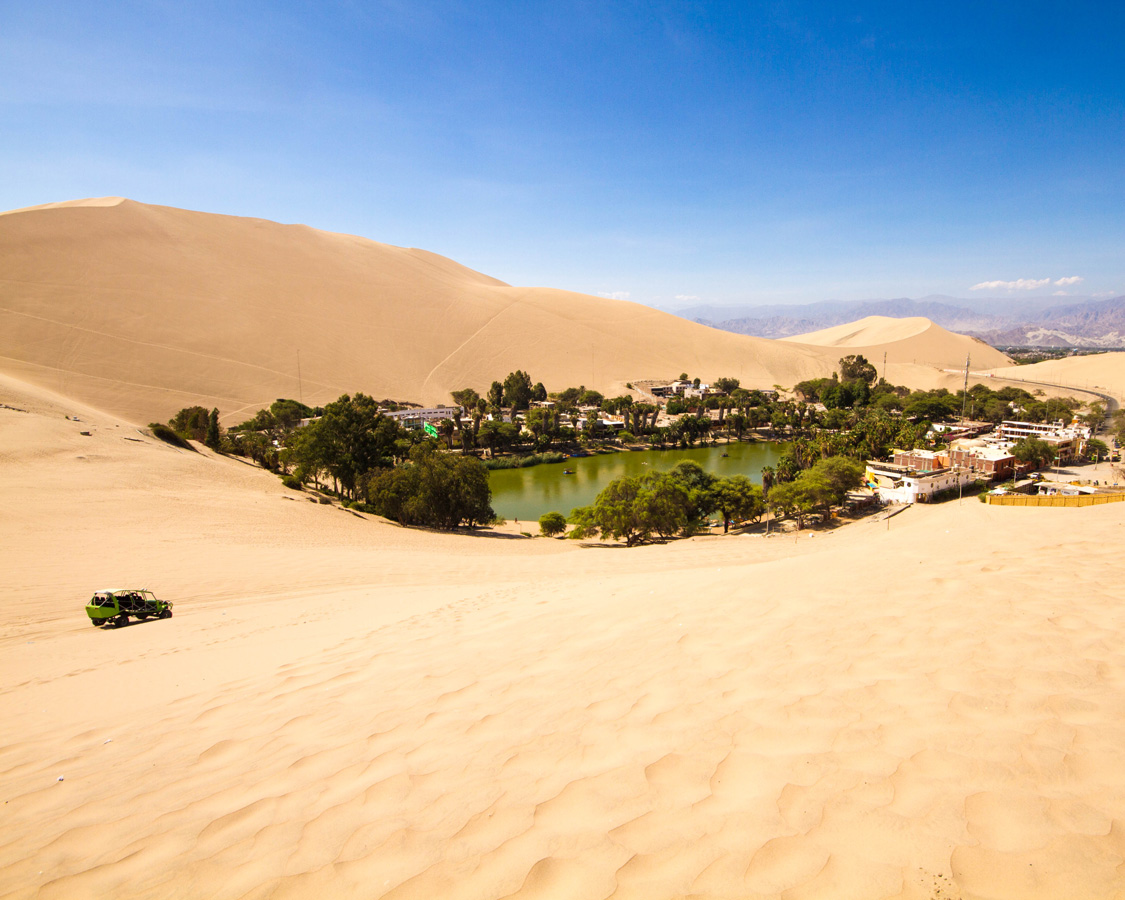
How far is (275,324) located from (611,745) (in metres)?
94.2

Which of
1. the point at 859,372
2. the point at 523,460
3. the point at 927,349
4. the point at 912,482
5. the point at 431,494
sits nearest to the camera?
the point at 431,494

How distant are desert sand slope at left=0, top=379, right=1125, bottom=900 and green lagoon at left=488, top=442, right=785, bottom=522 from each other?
27.1m

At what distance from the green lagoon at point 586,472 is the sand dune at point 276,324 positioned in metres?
35.1

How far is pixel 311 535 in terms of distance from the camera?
1619 centimetres

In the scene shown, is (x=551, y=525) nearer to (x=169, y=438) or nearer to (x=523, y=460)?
(x=169, y=438)

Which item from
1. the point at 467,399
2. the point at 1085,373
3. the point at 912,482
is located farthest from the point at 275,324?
the point at 1085,373

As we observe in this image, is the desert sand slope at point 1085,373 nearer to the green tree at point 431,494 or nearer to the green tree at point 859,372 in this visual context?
the green tree at point 859,372

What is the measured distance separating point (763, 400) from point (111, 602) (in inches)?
3322

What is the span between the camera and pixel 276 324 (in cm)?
8469

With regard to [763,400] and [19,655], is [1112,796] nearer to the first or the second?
[19,655]

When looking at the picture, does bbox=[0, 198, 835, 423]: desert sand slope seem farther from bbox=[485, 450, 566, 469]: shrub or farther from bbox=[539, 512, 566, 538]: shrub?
bbox=[539, 512, 566, 538]: shrub

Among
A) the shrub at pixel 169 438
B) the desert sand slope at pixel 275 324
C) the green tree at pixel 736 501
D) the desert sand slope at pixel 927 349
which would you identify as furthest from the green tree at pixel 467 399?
the desert sand slope at pixel 927 349

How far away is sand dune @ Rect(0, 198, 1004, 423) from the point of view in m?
63.8

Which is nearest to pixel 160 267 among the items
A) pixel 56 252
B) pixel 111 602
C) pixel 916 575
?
pixel 56 252
